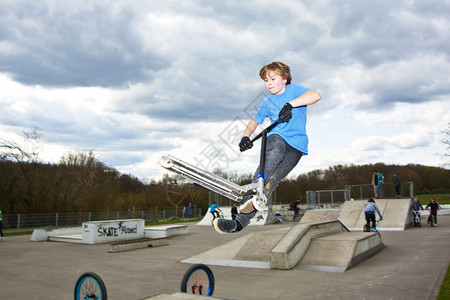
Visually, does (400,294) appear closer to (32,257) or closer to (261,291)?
(261,291)

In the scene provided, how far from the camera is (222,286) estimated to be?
432 inches

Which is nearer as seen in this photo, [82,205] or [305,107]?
[305,107]

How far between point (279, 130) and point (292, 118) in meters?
0.22

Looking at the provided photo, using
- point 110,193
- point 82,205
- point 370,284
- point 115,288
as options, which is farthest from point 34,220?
point 370,284

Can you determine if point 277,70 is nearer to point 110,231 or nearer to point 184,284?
point 184,284

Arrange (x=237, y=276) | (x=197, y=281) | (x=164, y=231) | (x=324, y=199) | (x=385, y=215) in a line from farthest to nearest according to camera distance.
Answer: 1. (x=324, y=199)
2. (x=385, y=215)
3. (x=164, y=231)
4. (x=237, y=276)
5. (x=197, y=281)

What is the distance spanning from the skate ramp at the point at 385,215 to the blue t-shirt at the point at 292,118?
81.3ft

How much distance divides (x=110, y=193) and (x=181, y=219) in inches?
440

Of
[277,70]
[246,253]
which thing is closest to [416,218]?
[246,253]

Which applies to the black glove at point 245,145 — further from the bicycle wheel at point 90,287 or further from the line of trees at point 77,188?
the line of trees at point 77,188

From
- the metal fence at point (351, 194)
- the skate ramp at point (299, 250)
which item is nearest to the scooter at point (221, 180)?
the skate ramp at point (299, 250)

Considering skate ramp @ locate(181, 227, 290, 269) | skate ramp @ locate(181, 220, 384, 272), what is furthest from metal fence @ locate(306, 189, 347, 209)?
skate ramp @ locate(181, 227, 290, 269)

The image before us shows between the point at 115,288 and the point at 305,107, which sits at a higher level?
the point at 305,107

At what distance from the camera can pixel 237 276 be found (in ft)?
40.6
